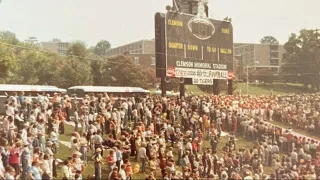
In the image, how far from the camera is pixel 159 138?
1912 centimetres

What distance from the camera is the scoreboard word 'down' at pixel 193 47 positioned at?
1182 inches

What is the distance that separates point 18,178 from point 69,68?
4698 centimetres

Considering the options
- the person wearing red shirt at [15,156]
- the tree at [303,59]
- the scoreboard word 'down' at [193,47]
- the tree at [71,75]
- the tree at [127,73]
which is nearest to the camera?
the person wearing red shirt at [15,156]

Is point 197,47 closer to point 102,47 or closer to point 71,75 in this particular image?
point 71,75

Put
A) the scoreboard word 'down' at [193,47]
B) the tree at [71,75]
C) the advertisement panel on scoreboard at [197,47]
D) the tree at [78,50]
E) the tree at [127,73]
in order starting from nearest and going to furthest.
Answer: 1. the scoreboard word 'down' at [193,47]
2. the advertisement panel on scoreboard at [197,47]
3. the tree at [71,75]
4. the tree at [127,73]
5. the tree at [78,50]

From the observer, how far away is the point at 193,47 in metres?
32.4

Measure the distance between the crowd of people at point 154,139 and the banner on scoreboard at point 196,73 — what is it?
3.63m

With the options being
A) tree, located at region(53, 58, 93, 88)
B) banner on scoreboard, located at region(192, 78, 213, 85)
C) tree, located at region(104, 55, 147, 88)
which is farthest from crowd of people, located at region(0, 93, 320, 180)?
tree, located at region(53, 58, 93, 88)

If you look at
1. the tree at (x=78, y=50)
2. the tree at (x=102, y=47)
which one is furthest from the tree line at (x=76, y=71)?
the tree at (x=102, y=47)

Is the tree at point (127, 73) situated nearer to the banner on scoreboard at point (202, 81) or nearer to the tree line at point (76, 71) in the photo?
the tree line at point (76, 71)

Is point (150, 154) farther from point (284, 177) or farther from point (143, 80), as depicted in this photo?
point (143, 80)

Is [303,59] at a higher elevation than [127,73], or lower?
higher

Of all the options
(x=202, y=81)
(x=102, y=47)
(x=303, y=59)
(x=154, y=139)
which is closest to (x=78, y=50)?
(x=303, y=59)

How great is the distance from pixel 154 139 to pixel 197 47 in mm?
15456
